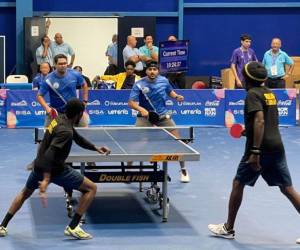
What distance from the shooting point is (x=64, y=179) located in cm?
701

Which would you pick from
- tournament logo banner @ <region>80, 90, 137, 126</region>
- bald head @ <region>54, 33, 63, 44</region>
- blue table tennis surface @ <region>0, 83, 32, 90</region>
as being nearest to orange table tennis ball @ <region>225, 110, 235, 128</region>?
tournament logo banner @ <region>80, 90, 137, 126</region>

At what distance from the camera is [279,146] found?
6840 millimetres

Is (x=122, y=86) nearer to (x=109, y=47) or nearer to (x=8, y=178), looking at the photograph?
(x=109, y=47)

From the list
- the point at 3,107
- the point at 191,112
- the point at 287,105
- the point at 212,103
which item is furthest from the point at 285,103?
the point at 3,107

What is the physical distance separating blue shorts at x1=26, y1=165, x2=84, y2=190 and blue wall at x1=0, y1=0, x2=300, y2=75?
1511 cm

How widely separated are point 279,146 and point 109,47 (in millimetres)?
13909

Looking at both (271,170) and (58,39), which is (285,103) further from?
(271,170)

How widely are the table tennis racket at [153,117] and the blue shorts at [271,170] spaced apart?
3.57 metres

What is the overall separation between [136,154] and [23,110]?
9.19 metres

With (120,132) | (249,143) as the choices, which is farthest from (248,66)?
(120,132)

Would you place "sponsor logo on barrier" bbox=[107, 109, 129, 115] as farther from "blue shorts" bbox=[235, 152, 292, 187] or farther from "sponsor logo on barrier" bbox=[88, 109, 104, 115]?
"blue shorts" bbox=[235, 152, 292, 187]

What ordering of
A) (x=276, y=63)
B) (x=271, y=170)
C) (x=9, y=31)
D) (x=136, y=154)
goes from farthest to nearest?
(x=9, y=31) < (x=276, y=63) < (x=136, y=154) < (x=271, y=170)

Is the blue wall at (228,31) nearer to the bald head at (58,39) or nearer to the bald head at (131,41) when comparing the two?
the bald head at (131,41)

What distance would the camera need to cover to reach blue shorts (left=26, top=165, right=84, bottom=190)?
23.0 ft
